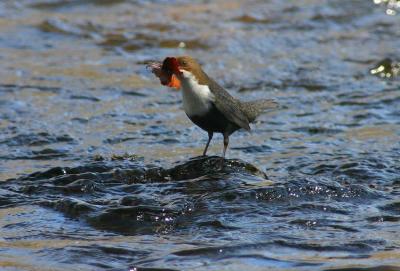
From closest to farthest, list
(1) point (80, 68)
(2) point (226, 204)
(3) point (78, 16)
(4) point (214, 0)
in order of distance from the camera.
A: (2) point (226, 204) < (1) point (80, 68) < (3) point (78, 16) < (4) point (214, 0)

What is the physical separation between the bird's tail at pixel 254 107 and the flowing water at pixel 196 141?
0.32 meters

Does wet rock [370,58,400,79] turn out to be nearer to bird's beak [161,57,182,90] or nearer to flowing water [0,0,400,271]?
flowing water [0,0,400,271]

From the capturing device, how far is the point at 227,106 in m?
6.12

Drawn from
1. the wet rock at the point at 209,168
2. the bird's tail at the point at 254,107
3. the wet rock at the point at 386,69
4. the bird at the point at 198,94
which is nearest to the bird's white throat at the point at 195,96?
the bird at the point at 198,94

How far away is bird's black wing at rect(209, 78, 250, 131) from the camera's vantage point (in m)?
6.03

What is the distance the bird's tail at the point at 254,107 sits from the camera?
6.57 m

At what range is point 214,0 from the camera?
12906 millimetres

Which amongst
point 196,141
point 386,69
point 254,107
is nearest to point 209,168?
point 254,107

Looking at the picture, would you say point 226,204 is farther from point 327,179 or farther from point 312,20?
point 312,20

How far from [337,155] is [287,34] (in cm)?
448

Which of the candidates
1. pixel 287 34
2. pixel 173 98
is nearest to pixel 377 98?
pixel 173 98

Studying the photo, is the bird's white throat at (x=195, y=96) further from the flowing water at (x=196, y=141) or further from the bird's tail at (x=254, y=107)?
the bird's tail at (x=254, y=107)

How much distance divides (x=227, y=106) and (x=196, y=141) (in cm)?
136

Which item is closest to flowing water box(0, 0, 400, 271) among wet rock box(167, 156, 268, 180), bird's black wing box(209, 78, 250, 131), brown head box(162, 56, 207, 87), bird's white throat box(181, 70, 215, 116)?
wet rock box(167, 156, 268, 180)
